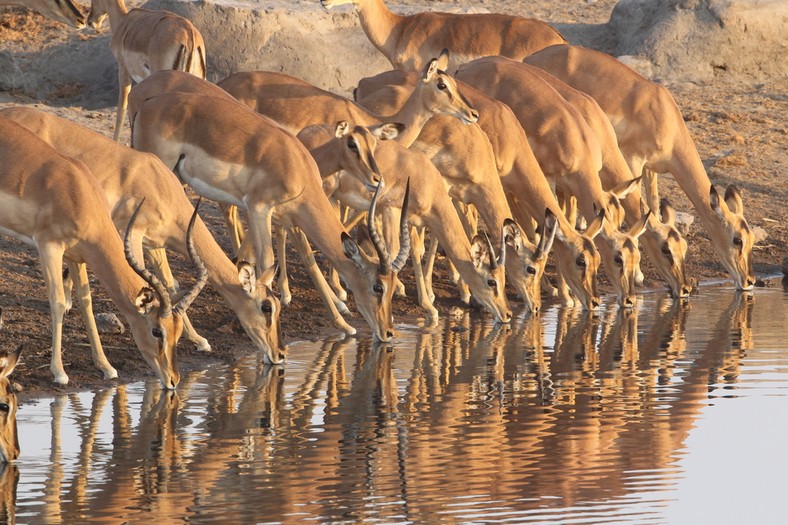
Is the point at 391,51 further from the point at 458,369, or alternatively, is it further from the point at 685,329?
the point at 458,369

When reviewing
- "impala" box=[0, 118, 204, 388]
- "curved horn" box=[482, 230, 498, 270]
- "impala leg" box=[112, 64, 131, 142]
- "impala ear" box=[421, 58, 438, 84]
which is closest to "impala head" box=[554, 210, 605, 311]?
"curved horn" box=[482, 230, 498, 270]

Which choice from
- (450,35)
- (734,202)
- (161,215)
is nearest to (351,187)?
(161,215)

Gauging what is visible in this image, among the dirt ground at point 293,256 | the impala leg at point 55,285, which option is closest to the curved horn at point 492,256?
the dirt ground at point 293,256

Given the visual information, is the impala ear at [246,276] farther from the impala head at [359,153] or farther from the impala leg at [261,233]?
the impala head at [359,153]

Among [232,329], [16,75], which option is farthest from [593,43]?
[232,329]

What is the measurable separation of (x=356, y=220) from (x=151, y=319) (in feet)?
11.7

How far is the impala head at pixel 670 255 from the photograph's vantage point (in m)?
13.2

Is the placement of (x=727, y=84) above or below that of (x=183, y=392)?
above

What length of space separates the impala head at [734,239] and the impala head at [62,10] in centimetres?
625

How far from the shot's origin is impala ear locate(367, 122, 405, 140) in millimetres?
11641

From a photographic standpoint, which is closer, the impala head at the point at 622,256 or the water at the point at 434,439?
the water at the point at 434,439

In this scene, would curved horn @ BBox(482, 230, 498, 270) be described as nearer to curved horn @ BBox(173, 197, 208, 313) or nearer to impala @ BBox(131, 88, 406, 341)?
impala @ BBox(131, 88, 406, 341)

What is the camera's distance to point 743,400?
8977mm

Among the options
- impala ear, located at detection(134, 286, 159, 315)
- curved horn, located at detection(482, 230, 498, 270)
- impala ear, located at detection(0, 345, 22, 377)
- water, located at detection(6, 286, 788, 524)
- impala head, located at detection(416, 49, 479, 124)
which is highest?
impala head, located at detection(416, 49, 479, 124)
